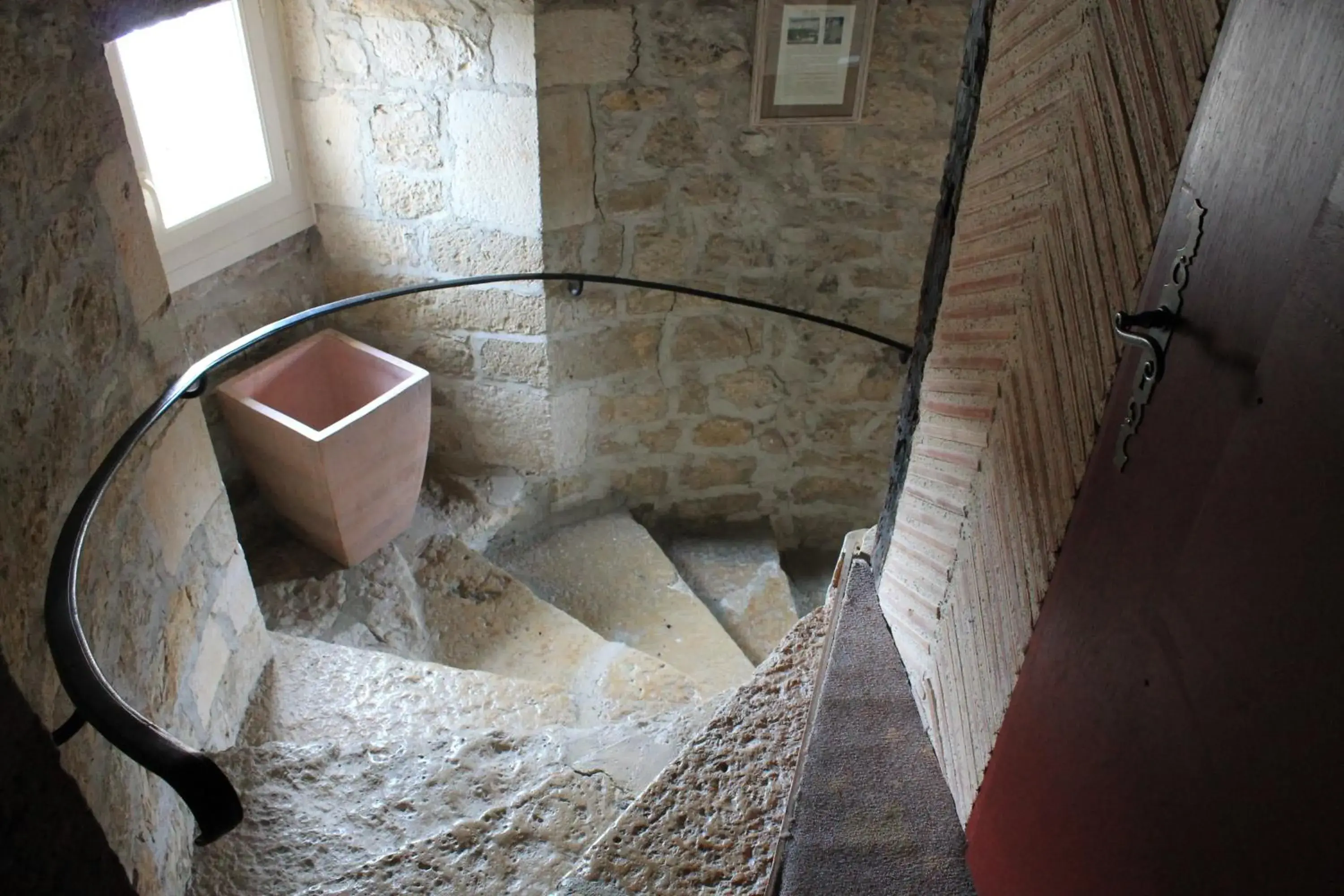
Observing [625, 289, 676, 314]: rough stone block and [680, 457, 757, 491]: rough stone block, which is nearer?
[625, 289, 676, 314]: rough stone block

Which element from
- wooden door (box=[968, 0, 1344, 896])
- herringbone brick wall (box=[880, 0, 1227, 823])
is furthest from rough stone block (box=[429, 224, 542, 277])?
wooden door (box=[968, 0, 1344, 896])

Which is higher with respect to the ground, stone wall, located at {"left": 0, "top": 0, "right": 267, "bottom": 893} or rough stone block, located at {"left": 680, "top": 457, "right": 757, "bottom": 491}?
stone wall, located at {"left": 0, "top": 0, "right": 267, "bottom": 893}

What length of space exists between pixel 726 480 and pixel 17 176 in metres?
2.75

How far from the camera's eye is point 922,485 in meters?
1.76

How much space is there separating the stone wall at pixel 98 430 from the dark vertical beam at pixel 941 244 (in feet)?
4.10

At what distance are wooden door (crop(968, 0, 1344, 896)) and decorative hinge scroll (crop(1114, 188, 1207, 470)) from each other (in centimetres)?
1

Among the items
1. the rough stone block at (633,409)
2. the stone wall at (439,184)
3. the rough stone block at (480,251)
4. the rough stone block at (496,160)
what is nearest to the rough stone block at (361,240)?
the stone wall at (439,184)

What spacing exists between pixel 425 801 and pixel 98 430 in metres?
0.83

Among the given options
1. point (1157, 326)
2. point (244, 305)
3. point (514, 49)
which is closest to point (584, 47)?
point (514, 49)

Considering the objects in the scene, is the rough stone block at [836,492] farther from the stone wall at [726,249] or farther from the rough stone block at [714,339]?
the rough stone block at [714,339]

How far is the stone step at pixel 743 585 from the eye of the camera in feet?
11.5

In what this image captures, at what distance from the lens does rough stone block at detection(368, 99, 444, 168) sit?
283 cm

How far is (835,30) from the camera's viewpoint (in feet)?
9.29

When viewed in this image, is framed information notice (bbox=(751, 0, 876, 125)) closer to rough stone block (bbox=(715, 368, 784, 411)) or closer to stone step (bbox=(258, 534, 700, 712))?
rough stone block (bbox=(715, 368, 784, 411))
